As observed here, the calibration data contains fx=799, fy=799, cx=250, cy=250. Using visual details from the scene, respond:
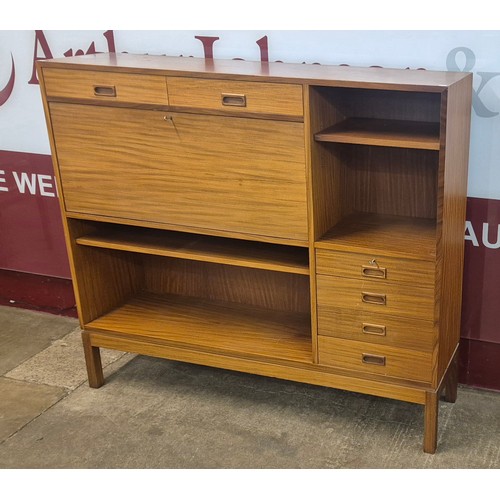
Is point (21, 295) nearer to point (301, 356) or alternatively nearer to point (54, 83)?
point (54, 83)

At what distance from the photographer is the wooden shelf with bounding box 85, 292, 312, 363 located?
3303 mm

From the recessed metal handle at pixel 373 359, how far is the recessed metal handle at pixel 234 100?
1.05 m

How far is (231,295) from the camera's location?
3723 millimetres

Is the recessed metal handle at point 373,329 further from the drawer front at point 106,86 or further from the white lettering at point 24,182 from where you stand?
the white lettering at point 24,182

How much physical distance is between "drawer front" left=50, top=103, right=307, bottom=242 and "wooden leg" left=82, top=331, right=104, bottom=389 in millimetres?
614

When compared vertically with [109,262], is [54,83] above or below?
above

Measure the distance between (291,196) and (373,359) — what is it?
698mm

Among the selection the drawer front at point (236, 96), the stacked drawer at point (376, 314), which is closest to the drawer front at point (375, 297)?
the stacked drawer at point (376, 314)

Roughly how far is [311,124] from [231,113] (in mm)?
311

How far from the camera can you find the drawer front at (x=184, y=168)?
2.95 meters

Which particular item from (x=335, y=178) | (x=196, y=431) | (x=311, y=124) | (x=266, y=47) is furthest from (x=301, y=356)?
(x=266, y=47)

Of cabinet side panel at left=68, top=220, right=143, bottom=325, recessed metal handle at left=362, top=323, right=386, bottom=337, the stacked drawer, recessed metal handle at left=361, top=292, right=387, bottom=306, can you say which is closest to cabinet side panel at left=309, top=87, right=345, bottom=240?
the stacked drawer

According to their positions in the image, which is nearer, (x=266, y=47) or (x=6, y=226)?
(x=266, y=47)

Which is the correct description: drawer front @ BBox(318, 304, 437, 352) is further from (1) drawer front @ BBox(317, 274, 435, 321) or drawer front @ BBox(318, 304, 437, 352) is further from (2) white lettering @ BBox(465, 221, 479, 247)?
(2) white lettering @ BBox(465, 221, 479, 247)
